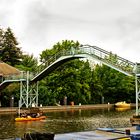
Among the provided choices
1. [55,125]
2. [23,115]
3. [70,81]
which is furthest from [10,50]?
[55,125]

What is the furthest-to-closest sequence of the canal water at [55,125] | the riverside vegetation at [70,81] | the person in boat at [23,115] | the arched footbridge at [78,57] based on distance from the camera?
1. the riverside vegetation at [70,81]
2. the person in boat at [23,115]
3. the arched footbridge at [78,57]
4. the canal water at [55,125]

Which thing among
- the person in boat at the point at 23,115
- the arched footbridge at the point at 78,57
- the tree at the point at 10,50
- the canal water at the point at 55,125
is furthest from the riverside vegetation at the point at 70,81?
the canal water at the point at 55,125

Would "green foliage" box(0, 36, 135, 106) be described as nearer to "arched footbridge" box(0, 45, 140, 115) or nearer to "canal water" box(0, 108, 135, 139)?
"arched footbridge" box(0, 45, 140, 115)

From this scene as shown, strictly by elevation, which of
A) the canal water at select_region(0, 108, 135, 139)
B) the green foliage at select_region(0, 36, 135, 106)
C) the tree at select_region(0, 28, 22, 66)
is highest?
the tree at select_region(0, 28, 22, 66)

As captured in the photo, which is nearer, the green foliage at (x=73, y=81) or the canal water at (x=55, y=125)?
the canal water at (x=55, y=125)

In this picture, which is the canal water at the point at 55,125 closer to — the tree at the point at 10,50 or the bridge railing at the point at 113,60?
the bridge railing at the point at 113,60

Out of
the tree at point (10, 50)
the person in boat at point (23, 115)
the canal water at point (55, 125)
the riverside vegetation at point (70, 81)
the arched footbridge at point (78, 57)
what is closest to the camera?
the canal water at point (55, 125)

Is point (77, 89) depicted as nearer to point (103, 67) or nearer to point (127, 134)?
point (103, 67)

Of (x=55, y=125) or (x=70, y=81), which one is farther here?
(x=70, y=81)

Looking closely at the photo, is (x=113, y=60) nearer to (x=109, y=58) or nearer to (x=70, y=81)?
(x=109, y=58)

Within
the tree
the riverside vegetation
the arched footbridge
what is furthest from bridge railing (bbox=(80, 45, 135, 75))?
the tree

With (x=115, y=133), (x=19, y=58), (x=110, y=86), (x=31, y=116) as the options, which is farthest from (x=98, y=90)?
(x=115, y=133)

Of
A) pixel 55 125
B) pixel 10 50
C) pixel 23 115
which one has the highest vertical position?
pixel 10 50

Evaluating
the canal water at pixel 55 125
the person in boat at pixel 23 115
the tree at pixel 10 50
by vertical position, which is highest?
the tree at pixel 10 50
